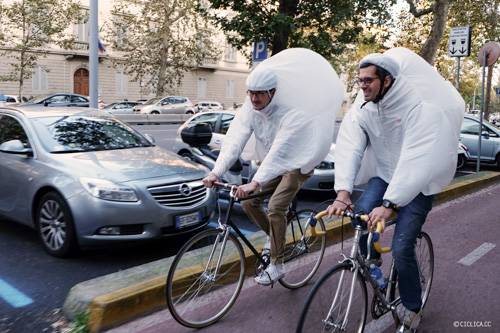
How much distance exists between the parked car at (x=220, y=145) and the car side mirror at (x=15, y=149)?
3540mm

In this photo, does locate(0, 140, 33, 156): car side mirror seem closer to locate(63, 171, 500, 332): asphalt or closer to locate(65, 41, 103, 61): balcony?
locate(63, 171, 500, 332): asphalt

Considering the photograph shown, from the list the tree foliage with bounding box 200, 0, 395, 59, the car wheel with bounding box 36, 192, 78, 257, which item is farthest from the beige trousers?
the tree foliage with bounding box 200, 0, 395, 59

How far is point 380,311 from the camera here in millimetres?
3270

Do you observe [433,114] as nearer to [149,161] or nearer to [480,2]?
[149,161]

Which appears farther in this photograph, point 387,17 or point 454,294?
point 387,17

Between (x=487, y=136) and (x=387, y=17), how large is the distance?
12.8 ft

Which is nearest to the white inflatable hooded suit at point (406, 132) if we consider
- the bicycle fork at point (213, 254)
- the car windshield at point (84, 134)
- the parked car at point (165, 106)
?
the bicycle fork at point (213, 254)

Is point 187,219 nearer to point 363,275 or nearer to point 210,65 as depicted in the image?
point 363,275

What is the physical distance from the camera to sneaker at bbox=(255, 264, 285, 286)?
379 cm

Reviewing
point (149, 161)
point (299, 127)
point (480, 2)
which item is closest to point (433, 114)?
point (299, 127)

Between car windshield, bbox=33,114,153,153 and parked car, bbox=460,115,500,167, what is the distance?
9422 millimetres

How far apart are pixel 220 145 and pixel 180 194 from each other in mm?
3658

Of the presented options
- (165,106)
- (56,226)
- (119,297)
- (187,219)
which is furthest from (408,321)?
(165,106)

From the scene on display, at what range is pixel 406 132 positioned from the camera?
2957 mm
